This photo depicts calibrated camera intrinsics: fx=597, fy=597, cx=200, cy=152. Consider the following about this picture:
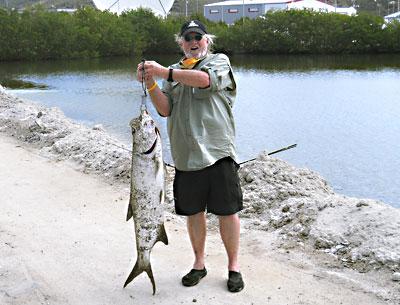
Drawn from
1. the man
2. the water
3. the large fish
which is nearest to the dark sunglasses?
the man

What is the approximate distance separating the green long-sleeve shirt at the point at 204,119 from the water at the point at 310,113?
5.95 meters

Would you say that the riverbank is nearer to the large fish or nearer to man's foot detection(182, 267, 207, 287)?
man's foot detection(182, 267, 207, 287)

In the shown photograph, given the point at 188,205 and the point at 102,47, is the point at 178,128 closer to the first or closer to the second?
the point at 188,205

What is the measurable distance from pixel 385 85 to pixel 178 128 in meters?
22.9

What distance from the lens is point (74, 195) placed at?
7383 mm

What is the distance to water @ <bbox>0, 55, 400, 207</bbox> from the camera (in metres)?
12.0

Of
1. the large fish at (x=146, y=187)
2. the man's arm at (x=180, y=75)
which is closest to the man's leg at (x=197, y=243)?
the large fish at (x=146, y=187)

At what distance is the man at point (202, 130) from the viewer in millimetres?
4121

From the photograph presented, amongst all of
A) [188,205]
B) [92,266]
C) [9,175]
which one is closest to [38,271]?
[92,266]

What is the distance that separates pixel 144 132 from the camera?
408 cm

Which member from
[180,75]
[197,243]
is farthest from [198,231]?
[180,75]

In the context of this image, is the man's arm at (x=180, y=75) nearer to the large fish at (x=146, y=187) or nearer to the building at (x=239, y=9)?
the large fish at (x=146, y=187)

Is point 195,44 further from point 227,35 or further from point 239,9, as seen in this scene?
point 239,9

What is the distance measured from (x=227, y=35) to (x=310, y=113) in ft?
124
